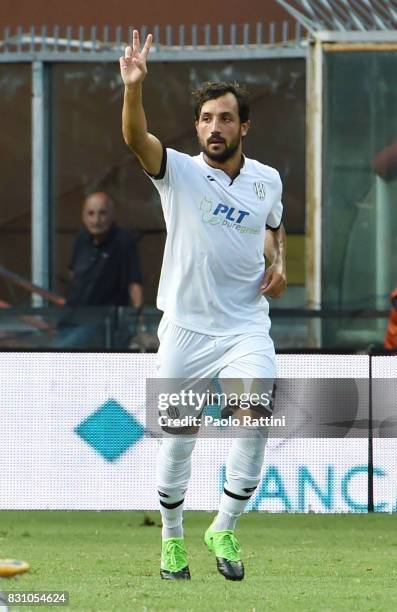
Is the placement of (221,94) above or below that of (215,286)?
above

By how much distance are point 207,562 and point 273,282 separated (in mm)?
1717

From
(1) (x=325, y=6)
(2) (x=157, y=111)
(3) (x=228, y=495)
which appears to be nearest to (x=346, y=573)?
(3) (x=228, y=495)

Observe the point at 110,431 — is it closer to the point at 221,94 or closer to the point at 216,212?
the point at 216,212

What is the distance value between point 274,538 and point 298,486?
75 cm

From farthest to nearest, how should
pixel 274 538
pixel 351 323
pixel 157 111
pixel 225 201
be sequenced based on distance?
pixel 157 111 < pixel 351 323 < pixel 274 538 < pixel 225 201

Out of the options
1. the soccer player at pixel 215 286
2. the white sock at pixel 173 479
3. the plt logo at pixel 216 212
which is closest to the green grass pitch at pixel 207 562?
the white sock at pixel 173 479

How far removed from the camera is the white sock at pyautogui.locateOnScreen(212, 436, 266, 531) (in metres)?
7.54

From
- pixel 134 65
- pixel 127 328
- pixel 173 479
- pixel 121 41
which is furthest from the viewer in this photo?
pixel 121 41

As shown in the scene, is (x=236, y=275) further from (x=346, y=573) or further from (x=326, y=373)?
(x=326, y=373)

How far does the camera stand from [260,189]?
7676mm

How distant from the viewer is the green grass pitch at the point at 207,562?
6.73 m

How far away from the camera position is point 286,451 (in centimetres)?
1070

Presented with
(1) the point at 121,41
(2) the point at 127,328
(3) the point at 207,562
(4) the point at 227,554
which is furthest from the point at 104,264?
(4) the point at 227,554

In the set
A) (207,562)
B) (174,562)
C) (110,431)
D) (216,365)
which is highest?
(216,365)
